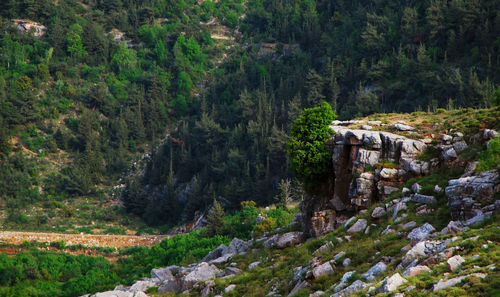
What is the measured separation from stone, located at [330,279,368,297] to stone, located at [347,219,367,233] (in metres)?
7.25

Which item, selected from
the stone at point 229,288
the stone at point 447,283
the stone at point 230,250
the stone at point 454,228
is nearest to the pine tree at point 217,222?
the stone at point 230,250

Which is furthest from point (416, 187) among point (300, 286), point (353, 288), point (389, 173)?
point (353, 288)

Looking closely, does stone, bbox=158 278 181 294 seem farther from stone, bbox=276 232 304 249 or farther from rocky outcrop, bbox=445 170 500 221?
rocky outcrop, bbox=445 170 500 221

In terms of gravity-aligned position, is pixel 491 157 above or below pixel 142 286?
above

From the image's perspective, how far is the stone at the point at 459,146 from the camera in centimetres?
2781

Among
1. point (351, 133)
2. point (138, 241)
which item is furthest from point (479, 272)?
point (138, 241)

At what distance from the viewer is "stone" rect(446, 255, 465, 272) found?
55.8 feet

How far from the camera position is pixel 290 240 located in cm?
3256

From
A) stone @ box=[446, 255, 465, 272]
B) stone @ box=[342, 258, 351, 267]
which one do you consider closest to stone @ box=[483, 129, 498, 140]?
stone @ box=[342, 258, 351, 267]

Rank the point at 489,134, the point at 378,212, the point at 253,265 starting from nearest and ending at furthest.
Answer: the point at 378,212 < the point at 489,134 < the point at 253,265

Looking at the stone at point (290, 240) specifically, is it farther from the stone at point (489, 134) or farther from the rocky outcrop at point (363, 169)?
the stone at point (489, 134)

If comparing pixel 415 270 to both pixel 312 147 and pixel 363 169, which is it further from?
pixel 312 147

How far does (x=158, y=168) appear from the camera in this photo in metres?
80.6

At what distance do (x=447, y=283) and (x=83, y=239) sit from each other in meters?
54.3
